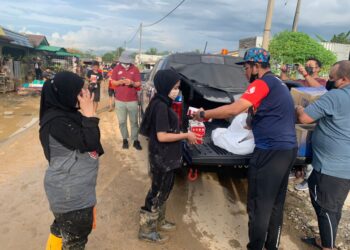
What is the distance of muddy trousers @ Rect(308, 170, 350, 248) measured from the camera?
2.85 metres

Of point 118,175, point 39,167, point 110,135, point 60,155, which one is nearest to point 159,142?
point 60,155

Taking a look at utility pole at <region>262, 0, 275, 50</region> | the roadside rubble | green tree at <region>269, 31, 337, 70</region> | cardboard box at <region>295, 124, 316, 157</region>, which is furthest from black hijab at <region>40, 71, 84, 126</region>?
green tree at <region>269, 31, 337, 70</region>

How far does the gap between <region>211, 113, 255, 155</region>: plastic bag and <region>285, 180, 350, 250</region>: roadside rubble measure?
1343 mm

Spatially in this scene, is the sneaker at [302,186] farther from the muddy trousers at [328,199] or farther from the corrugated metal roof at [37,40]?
the corrugated metal roof at [37,40]

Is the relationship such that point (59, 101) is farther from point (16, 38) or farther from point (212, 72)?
point (16, 38)

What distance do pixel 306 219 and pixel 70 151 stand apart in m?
3.18

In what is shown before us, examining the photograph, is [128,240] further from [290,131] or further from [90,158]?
[290,131]

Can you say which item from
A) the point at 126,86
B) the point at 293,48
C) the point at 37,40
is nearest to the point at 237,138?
the point at 126,86

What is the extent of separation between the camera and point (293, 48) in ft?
50.1

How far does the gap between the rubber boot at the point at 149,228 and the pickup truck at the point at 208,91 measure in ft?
2.22

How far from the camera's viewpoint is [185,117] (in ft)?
12.8

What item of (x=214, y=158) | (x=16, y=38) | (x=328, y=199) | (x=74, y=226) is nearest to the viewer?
(x=74, y=226)

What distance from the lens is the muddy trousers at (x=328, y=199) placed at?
9.34ft

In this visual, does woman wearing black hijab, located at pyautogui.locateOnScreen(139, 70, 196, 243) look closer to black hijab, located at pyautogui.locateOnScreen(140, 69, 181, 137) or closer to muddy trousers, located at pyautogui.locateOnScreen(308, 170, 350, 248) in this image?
black hijab, located at pyautogui.locateOnScreen(140, 69, 181, 137)
